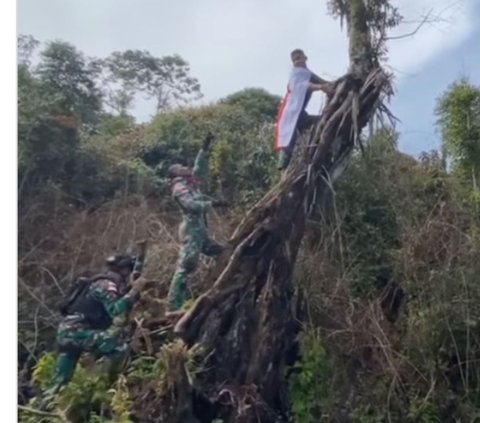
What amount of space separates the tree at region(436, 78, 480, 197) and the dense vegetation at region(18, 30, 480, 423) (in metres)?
0.01

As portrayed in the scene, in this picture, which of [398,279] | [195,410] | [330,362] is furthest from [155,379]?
[398,279]

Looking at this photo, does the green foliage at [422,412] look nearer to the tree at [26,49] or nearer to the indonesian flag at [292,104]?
the indonesian flag at [292,104]

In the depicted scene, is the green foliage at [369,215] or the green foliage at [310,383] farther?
the green foliage at [369,215]

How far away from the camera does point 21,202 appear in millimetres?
6492

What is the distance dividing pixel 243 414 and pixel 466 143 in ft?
9.68

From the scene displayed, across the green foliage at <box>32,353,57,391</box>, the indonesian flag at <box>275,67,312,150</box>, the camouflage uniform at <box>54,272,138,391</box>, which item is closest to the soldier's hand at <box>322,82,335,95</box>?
the indonesian flag at <box>275,67,312,150</box>

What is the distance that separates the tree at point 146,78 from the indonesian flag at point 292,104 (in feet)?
6.77

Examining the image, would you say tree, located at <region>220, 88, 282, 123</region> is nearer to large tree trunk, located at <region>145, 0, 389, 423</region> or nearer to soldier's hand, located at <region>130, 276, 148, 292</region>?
large tree trunk, located at <region>145, 0, 389, 423</region>

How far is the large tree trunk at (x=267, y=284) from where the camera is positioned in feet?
15.4

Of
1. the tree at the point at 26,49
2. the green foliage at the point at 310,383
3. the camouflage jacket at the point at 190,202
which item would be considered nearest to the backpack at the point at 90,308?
the camouflage jacket at the point at 190,202

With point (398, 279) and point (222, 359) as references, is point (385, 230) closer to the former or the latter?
point (398, 279)

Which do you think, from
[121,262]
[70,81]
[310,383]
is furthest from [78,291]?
[70,81]

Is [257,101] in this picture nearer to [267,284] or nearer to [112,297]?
[267,284]

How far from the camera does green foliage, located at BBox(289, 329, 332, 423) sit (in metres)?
4.94
